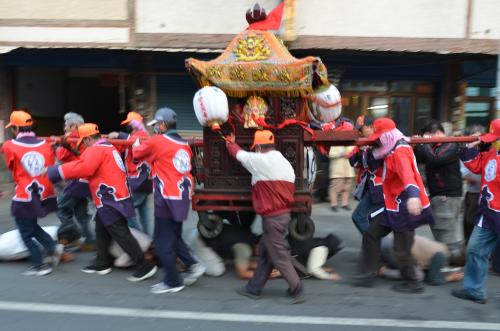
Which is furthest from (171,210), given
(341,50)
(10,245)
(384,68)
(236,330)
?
(384,68)

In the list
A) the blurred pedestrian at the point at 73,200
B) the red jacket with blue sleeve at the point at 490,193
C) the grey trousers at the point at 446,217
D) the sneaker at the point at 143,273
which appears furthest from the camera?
the blurred pedestrian at the point at 73,200

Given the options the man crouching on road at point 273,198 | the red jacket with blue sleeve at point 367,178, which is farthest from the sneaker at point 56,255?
the red jacket with blue sleeve at point 367,178

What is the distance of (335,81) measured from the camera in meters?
9.26

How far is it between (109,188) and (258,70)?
1900 millimetres

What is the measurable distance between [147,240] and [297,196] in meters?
1.77

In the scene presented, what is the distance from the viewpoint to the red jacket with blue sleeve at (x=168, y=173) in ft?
13.8

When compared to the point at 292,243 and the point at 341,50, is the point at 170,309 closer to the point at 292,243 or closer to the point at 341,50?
the point at 292,243

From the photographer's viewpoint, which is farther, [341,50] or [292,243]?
[341,50]

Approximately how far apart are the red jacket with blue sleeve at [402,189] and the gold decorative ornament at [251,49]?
1605 millimetres

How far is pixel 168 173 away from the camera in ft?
13.9

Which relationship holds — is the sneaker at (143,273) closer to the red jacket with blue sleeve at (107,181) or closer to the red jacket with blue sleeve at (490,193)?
the red jacket with blue sleeve at (107,181)

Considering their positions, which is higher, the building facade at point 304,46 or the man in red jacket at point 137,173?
the building facade at point 304,46

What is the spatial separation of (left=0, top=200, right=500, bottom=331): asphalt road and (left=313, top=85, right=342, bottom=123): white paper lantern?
1.74 metres

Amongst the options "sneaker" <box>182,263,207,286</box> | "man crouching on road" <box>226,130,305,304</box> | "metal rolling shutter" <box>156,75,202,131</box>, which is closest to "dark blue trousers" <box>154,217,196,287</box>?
"sneaker" <box>182,263,207,286</box>
